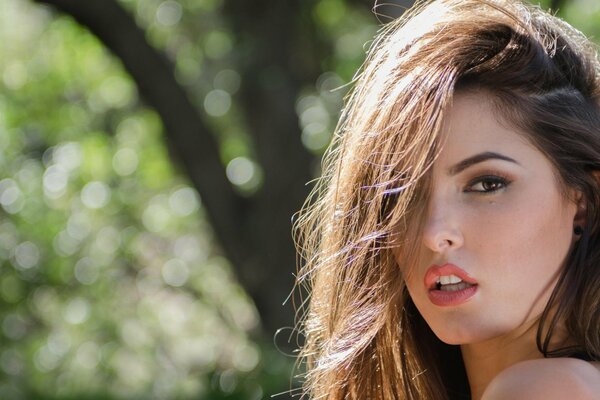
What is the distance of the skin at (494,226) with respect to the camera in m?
1.86

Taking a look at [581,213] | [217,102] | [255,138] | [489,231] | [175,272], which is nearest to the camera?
[489,231]

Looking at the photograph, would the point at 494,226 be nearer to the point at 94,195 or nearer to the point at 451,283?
the point at 451,283

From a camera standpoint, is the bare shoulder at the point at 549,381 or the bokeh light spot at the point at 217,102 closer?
the bare shoulder at the point at 549,381

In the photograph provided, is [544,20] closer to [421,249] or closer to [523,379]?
[421,249]

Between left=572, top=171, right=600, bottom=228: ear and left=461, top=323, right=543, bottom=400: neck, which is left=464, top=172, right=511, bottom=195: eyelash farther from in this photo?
left=461, top=323, right=543, bottom=400: neck

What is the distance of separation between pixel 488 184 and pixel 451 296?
0.66ft

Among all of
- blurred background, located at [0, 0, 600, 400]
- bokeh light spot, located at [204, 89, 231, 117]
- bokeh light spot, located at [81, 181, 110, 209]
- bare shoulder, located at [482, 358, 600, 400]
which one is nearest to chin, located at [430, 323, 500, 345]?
bare shoulder, located at [482, 358, 600, 400]

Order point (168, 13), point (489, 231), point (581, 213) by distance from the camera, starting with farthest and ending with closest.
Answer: point (168, 13), point (581, 213), point (489, 231)

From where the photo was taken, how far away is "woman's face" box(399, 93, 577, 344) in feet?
6.09

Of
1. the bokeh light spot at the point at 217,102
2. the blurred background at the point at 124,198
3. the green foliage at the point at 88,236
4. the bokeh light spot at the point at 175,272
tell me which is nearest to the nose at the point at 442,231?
the blurred background at the point at 124,198

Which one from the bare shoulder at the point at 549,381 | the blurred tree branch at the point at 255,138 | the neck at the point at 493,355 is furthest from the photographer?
the blurred tree branch at the point at 255,138

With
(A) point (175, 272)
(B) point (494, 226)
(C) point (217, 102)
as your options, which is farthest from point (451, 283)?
(A) point (175, 272)

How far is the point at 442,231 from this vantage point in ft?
6.12

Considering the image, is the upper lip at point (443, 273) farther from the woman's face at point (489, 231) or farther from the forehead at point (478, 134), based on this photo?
the forehead at point (478, 134)
